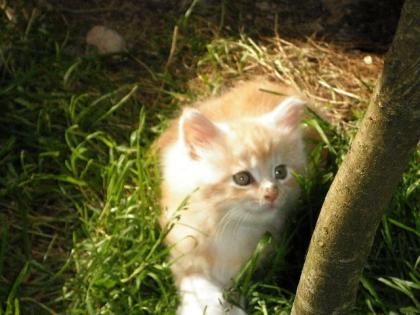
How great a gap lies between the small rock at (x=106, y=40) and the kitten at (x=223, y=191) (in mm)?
872

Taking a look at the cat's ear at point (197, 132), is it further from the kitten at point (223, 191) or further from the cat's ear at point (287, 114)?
the cat's ear at point (287, 114)

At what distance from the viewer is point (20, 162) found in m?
A: 2.93

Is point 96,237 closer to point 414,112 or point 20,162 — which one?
point 20,162

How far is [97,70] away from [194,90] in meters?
0.42

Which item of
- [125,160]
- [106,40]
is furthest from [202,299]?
[106,40]

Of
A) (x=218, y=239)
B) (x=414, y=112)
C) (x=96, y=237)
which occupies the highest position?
(x=414, y=112)

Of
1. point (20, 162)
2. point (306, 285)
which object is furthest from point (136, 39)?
point (306, 285)

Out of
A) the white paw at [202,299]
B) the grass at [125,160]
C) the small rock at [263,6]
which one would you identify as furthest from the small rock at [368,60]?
the white paw at [202,299]

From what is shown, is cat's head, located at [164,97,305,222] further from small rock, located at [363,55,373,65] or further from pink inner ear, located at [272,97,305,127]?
small rock, located at [363,55,373,65]

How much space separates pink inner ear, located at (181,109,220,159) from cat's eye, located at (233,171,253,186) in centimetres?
13

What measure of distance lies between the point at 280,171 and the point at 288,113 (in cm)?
19

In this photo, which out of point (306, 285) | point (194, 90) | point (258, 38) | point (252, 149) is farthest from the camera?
point (258, 38)

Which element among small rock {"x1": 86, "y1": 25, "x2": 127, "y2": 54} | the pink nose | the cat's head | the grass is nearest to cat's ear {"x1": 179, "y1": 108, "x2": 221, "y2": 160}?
the cat's head

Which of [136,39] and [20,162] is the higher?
[136,39]
